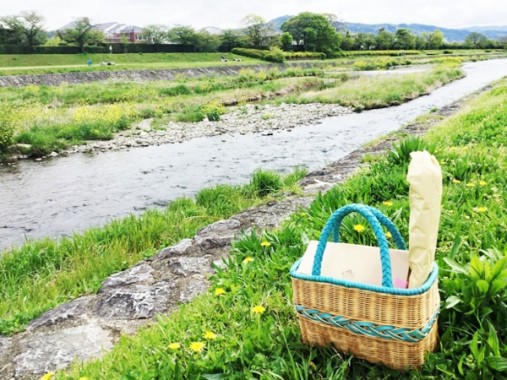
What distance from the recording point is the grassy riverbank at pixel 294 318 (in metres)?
2.37

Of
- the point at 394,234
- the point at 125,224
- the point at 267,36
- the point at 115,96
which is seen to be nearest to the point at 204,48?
the point at 267,36

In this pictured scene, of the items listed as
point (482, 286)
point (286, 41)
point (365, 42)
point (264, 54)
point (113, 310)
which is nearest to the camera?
point (482, 286)

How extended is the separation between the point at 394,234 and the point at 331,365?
0.77 m

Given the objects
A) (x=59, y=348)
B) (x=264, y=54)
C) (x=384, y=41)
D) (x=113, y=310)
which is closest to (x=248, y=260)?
(x=113, y=310)

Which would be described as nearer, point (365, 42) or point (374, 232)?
point (374, 232)

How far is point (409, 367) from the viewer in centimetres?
230

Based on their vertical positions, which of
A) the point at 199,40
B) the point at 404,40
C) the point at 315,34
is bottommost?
the point at 199,40

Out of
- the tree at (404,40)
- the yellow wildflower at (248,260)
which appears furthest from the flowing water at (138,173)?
the tree at (404,40)

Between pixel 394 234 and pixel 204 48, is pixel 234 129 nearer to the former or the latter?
pixel 394 234

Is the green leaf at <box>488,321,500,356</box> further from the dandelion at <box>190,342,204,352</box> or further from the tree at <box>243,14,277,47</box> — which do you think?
the tree at <box>243,14,277,47</box>

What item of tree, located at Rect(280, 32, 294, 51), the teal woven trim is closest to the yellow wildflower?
the teal woven trim

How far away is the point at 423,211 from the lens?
6.73 feet

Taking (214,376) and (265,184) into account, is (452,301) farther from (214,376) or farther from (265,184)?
(265,184)

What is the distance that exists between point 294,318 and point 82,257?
414cm
